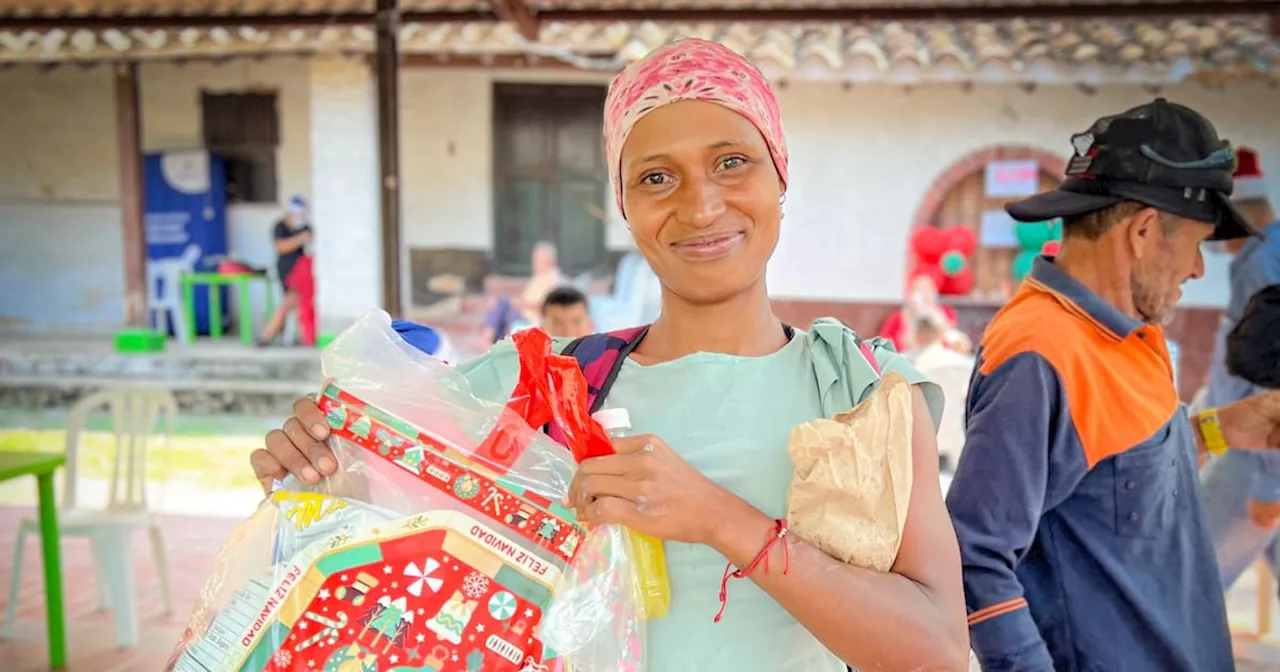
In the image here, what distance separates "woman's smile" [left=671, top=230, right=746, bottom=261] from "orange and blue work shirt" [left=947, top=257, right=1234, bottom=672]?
2.10ft

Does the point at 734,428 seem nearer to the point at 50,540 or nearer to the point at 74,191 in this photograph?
the point at 50,540

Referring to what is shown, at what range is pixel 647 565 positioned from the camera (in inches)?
42.5

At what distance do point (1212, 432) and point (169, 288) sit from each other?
11337 millimetres

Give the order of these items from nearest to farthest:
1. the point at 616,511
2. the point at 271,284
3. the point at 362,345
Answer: the point at 616,511
the point at 362,345
the point at 271,284

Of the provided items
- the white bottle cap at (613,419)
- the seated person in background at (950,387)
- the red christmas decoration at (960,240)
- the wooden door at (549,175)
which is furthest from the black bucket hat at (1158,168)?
the wooden door at (549,175)

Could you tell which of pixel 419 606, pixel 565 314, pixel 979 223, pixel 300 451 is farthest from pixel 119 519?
pixel 979 223

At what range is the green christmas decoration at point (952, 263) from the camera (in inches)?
304

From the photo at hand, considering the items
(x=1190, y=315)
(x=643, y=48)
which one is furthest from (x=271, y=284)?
(x=1190, y=315)

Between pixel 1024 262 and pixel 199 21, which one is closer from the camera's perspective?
pixel 199 21

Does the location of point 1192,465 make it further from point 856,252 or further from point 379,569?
point 856,252

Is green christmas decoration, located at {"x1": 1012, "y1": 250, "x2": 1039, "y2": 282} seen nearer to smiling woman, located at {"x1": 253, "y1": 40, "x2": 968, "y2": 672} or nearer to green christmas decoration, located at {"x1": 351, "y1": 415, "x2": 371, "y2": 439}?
smiling woman, located at {"x1": 253, "y1": 40, "x2": 968, "y2": 672}

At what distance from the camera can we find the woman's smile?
1.17 m

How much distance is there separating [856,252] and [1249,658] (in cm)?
520

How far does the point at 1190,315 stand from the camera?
7906 mm
